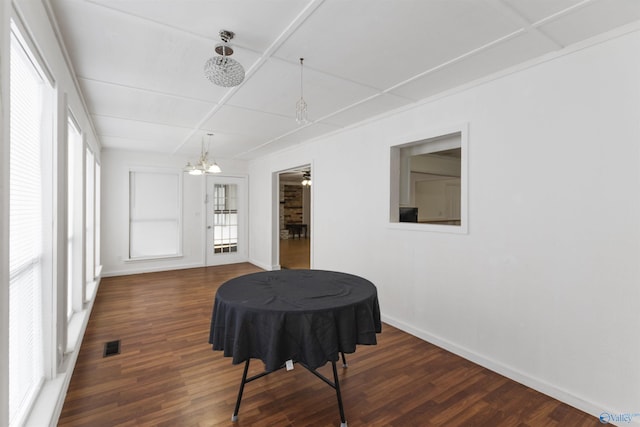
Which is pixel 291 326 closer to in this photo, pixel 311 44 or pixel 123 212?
Result: pixel 311 44

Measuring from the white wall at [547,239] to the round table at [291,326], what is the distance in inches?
50.1

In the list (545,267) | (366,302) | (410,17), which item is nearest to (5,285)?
(366,302)

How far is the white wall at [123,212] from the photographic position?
589 cm

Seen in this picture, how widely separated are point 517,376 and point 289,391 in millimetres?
1782

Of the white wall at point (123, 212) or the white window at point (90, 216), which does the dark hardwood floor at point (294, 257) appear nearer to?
the white wall at point (123, 212)

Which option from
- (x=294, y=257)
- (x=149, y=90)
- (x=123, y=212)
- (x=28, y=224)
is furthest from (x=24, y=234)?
(x=294, y=257)

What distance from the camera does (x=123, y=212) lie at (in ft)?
19.8

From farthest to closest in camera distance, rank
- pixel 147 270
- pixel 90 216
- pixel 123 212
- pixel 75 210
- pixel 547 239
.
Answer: pixel 147 270, pixel 123 212, pixel 90 216, pixel 75 210, pixel 547 239

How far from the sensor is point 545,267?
2.27 metres

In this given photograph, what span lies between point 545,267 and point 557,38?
1562mm

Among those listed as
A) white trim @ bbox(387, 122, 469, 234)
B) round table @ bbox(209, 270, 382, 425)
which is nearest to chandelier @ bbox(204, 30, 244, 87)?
round table @ bbox(209, 270, 382, 425)

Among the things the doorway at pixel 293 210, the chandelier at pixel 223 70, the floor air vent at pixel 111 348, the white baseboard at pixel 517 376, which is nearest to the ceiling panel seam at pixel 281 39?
the chandelier at pixel 223 70

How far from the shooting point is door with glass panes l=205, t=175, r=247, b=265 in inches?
273

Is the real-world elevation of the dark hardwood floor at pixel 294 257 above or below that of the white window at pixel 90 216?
below
